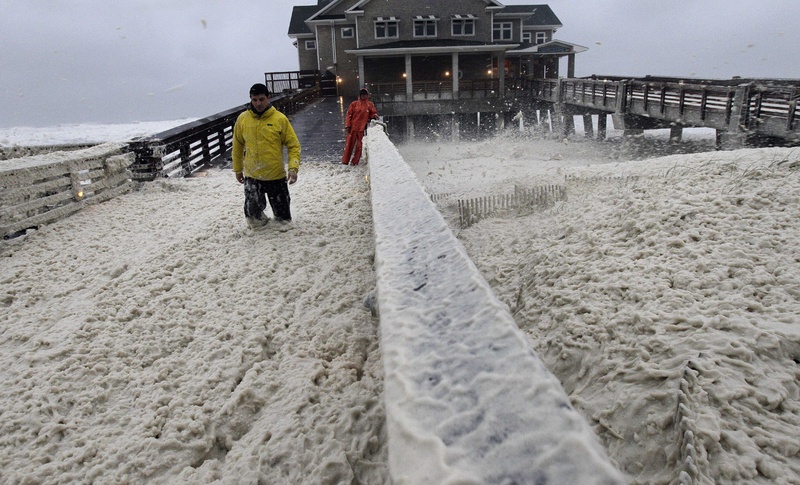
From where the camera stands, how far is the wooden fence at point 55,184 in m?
6.49

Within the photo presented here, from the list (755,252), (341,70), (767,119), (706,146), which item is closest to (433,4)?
(341,70)

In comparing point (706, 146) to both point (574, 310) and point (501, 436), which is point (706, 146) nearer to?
point (574, 310)

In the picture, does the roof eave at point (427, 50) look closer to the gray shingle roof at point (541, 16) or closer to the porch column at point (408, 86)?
the porch column at point (408, 86)

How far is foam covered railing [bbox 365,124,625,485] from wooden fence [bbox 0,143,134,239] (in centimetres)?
678

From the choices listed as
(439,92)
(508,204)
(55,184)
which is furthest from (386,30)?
(55,184)

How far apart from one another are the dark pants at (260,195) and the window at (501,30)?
131 ft

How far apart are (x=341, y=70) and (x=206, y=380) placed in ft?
130

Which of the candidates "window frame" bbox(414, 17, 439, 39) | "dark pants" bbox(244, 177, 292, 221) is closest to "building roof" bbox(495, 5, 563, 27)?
"window frame" bbox(414, 17, 439, 39)

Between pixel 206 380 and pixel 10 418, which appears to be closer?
pixel 10 418

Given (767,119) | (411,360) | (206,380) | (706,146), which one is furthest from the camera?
(706,146)

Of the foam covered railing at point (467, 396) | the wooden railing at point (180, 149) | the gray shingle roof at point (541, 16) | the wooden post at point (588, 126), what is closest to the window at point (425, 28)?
the wooden post at point (588, 126)

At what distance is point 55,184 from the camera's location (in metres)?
7.40

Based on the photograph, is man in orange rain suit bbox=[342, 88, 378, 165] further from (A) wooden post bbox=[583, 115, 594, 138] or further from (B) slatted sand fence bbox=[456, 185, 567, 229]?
(A) wooden post bbox=[583, 115, 594, 138]

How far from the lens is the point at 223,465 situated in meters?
2.52
